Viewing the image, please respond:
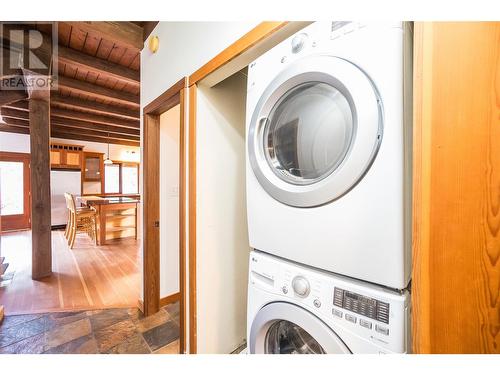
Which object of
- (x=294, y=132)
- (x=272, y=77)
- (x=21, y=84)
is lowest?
(x=294, y=132)

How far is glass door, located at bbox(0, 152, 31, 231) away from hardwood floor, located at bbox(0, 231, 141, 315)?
1548 millimetres

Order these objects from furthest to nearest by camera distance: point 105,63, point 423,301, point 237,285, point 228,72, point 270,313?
point 105,63, point 237,285, point 228,72, point 270,313, point 423,301

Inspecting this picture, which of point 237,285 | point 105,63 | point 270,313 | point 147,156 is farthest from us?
point 105,63

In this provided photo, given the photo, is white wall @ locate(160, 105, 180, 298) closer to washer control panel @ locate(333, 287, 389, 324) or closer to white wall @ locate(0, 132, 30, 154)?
washer control panel @ locate(333, 287, 389, 324)

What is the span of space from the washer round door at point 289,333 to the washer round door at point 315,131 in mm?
378

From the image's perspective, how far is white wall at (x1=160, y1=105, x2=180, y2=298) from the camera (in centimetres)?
195

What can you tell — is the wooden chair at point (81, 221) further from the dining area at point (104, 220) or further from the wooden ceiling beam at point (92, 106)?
the wooden ceiling beam at point (92, 106)

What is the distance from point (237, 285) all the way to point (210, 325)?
0.90 ft

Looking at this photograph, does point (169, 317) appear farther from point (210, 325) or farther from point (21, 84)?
point (21, 84)

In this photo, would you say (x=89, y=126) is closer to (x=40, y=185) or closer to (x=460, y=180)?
(x=40, y=185)

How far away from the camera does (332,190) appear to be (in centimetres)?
65

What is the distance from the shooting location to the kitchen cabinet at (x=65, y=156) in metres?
5.22

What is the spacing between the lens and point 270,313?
82cm

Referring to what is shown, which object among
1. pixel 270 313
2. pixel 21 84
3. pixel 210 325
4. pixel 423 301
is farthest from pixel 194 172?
pixel 21 84
